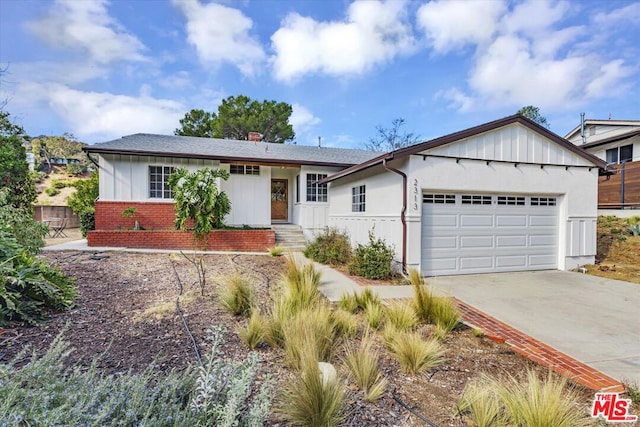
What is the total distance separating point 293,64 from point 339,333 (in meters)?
13.8

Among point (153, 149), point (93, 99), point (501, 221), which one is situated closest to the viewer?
point (501, 221)

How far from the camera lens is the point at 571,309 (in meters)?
5.54

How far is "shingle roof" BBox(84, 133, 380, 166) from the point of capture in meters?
11.5

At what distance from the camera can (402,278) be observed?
7.88 meters

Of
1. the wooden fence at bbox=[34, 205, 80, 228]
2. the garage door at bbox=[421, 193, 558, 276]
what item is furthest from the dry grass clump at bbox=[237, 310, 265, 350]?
the wooden fence at bbox=[34, 205, 80, 228]

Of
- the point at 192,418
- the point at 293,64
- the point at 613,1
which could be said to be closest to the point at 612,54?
the point at 613,1

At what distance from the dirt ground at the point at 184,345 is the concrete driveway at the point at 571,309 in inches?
38.1

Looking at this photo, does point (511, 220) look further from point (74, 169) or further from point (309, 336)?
point (74, 169)

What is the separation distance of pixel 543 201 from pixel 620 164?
11.4m

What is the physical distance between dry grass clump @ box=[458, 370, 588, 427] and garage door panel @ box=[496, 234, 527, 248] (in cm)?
697

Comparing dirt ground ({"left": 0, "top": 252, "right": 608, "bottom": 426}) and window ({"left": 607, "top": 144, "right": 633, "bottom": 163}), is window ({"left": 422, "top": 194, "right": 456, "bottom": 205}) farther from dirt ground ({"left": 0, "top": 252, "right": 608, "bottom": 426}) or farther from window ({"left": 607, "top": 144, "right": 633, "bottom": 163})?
window ({"left": 607, "top": 144, "right": 633, "bottom": 163})

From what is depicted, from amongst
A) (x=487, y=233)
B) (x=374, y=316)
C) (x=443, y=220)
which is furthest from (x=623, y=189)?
(x=374, y=316)

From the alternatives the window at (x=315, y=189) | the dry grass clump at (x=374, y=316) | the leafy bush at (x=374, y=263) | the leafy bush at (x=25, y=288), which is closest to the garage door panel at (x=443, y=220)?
the leafy bush at (x=374, y=263)

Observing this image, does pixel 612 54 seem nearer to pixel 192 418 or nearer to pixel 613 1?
pixel 613 1
